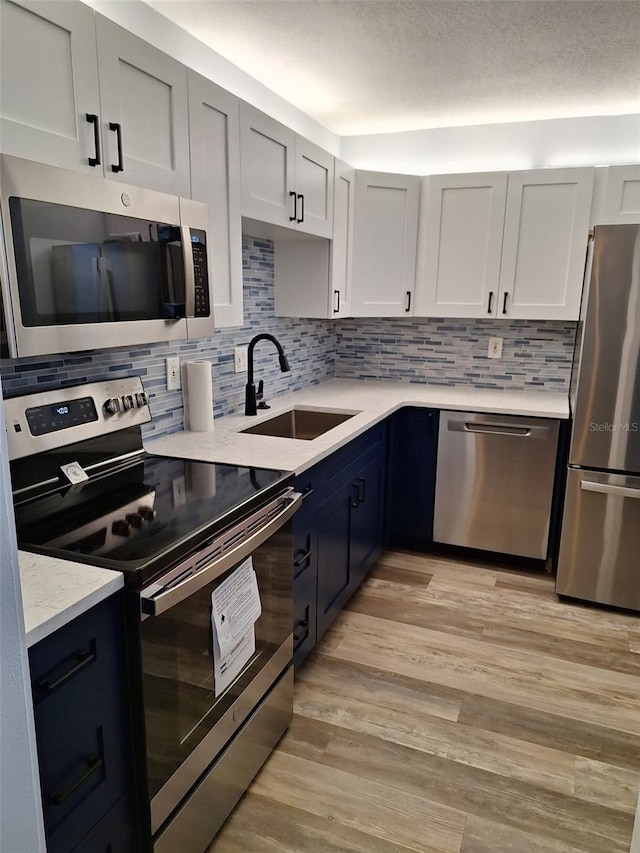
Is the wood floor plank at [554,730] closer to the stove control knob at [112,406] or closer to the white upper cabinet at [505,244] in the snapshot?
the stove control knob at [112,406]

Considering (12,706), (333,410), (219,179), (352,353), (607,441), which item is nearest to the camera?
(12,706)

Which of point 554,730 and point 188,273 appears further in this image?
point 554,730

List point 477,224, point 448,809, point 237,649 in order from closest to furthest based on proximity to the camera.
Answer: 1. point 237,649
2. point 448,809
3. point 477,224

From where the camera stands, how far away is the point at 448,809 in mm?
1632

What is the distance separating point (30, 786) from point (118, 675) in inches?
20.0

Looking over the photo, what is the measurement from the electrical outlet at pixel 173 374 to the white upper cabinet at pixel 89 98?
0.66 meters

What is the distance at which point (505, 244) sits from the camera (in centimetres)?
308

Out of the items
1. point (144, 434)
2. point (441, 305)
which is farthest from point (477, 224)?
point (144, 434)

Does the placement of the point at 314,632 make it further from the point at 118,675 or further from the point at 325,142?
the point at 325,142

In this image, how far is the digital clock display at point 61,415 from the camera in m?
1.51

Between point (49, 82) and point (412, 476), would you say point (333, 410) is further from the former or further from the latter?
point (49, 82)

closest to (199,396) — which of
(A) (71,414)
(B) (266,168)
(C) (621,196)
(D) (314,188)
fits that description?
(A) (71,414)

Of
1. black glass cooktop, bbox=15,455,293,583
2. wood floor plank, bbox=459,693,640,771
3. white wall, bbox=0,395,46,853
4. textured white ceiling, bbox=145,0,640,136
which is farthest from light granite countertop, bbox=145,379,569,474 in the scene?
textured white ceiling, bbox=145,0,640,136

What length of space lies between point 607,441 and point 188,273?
193 centimetres
